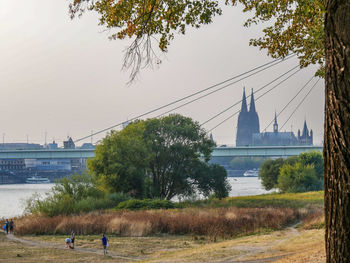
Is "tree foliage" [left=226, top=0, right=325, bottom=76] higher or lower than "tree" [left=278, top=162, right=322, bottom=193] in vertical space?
higher

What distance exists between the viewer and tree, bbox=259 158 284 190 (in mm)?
82188

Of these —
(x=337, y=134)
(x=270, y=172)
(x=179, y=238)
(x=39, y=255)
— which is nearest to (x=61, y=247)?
(x=39, y=255)

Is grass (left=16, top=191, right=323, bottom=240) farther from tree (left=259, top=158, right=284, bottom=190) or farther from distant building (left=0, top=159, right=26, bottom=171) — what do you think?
distant building (left=0, top=159, right=26, bottom=171)

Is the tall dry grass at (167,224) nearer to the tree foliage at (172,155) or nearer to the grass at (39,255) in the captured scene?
the grass at (39,255)

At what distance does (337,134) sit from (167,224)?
24783 mm

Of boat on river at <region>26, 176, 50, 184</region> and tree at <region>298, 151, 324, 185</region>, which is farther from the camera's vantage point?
boat on river at <region>26, 176, 50, 184</region>

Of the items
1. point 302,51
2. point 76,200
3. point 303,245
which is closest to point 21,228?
point 76,200

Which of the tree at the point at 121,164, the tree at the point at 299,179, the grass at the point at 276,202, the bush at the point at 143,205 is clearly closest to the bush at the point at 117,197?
the tree at the point at 121,164

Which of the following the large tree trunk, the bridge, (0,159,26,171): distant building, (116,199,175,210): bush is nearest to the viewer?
the large tree trunk

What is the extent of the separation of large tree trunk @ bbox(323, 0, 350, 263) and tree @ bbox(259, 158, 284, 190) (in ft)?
255

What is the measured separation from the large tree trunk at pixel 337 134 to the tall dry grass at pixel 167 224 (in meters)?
21.4

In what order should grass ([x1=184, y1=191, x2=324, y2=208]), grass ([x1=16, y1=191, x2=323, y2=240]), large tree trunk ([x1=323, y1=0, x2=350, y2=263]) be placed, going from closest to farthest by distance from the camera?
large tree trunk ([x1=323, y1=0, x2=350, y2=263]), grass ([x1=16, y1=191, x2=323, y2=240]), grass ([x1=184, y1=191, x2=324, y2=208])

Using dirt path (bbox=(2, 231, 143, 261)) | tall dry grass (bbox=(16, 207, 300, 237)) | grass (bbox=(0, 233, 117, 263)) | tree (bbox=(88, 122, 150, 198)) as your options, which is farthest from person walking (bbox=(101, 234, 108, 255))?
tree (bbox=(88, 122, 150, 198))

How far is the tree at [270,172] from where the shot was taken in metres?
82.2
